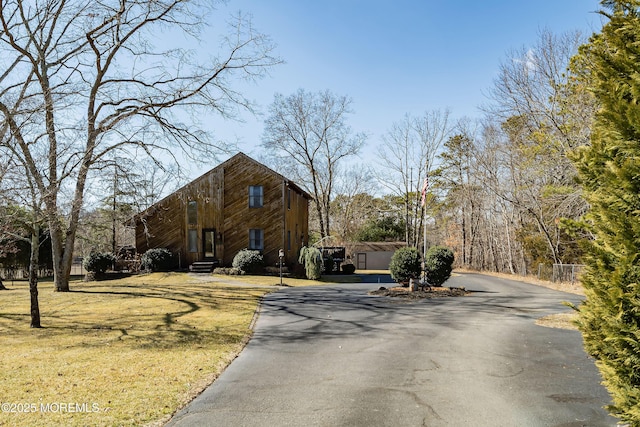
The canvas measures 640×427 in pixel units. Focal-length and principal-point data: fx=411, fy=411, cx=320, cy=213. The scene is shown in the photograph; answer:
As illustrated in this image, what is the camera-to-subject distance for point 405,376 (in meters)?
7.16

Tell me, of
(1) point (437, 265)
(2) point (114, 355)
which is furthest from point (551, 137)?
(2) point (114, 355)

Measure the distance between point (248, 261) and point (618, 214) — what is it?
25448 mm

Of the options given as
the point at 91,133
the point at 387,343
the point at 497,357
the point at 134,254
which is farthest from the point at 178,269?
the point at 497,357

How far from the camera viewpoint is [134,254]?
32.4 meters

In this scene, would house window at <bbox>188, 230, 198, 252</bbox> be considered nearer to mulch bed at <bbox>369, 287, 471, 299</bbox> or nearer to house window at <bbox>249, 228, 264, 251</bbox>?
house window at <bbox>249, 228, 264, 251</bbox>

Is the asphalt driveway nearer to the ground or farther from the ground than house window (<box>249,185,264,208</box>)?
nearer to the ground

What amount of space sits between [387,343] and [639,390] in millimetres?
6065

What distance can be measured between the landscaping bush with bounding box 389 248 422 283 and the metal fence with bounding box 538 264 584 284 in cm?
1011

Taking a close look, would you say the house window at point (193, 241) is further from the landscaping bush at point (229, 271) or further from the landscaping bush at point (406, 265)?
the landscaping bush at point (406, 265)

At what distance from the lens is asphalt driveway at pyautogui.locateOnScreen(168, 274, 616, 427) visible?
546 cm

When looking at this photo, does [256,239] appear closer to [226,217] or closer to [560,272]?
[226,217]

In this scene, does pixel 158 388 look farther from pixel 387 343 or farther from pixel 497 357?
pixel 497 357

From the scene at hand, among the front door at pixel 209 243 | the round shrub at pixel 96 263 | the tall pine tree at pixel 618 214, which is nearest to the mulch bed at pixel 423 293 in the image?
the tall pine tree at pixel 618 214

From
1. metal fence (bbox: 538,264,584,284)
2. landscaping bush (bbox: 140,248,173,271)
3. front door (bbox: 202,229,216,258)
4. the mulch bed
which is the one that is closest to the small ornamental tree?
front door (bbox: 202,229,216,258)
